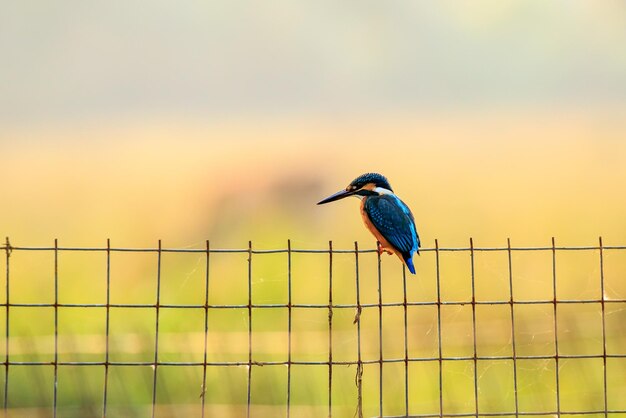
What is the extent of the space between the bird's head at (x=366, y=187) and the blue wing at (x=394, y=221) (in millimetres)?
58

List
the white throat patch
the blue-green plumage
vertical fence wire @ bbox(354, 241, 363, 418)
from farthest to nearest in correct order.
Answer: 1. the white throat patch
2. the blue-green plumage
3. vertical fence wire @ bbox(354, 241, 363, 418)

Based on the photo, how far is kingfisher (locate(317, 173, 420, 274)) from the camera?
3.63 meters

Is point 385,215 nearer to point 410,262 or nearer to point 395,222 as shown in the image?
point 395,222

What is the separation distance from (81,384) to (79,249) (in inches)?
111

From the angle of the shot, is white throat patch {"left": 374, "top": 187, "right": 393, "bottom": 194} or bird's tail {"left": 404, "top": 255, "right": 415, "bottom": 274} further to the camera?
white throat patch {"left": 374, "top": 187, "right": 393, "bottom": 194}

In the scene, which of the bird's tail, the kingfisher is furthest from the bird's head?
the bird's tail

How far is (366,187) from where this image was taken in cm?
392

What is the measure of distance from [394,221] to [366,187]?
0.29 metres

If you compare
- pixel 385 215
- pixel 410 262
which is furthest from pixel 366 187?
pixel 410 262

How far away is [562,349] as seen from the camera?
600 cm

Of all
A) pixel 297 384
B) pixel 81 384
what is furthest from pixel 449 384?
pixel 81 384

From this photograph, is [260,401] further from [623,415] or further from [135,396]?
[623,415]

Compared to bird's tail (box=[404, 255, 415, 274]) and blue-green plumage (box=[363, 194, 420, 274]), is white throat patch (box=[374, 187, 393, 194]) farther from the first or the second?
bird's tail (box=[404, 255, 415, 274])

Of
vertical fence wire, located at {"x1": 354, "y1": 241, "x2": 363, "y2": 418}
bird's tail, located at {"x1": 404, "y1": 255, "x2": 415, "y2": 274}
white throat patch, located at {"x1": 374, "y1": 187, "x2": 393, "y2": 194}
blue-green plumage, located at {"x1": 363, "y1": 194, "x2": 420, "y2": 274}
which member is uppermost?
white throat patch, located at {"x1": 374, "y1": 187, "x2": 393, "y2": 194}
